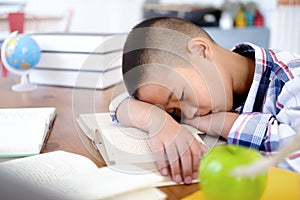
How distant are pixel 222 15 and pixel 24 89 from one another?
2520mm

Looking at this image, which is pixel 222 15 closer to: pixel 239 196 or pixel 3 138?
pixel 3 138

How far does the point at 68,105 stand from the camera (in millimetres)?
1105

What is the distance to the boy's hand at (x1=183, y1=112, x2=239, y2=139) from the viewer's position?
77 cm

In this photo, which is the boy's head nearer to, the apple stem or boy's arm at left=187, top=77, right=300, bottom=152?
boy's arm at left=187, top=77, right=300, bottom=152

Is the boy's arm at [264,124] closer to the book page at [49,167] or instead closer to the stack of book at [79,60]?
the book page at [49,167]

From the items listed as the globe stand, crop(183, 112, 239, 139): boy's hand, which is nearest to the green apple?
crop(183, 112, 239, 139): boy's hand

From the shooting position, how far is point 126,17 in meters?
4.43

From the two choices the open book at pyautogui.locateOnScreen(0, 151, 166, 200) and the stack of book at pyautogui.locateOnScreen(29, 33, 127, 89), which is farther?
the stack of book at pyautogui.locateOnScreen(29, 33, 127, 89)

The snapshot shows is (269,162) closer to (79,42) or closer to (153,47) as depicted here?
(153,47)

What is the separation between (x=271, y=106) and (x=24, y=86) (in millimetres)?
828

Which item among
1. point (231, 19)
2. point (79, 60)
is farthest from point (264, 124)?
point (231, 19)

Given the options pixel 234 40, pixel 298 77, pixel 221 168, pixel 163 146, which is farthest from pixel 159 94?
pixel 234 40

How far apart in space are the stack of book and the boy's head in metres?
0.37

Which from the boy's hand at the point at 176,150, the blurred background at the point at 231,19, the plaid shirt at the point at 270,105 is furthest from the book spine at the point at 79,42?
the blurred background at the point at 231,19
